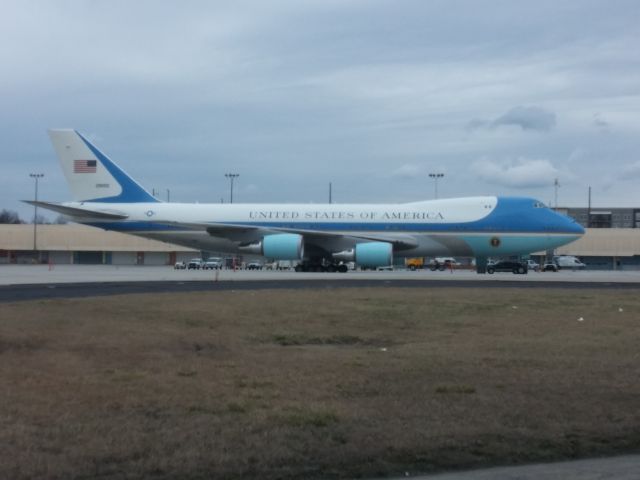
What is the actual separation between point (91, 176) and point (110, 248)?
143ft

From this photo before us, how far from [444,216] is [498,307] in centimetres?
2265

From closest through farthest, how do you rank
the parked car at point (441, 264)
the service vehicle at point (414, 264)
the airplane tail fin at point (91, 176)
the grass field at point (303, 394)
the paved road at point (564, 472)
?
1. the paved road at point (564, 472)
2. the grass field at point (303, 394)
3. the airplane tail fin at point (91, 176)
4. the parked car at point (441, 264)
5. the service vehicle at point (414, 264)

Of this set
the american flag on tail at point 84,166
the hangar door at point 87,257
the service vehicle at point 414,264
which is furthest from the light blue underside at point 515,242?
the hangar door at point 87,257

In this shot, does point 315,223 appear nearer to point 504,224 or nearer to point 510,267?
point 504,224

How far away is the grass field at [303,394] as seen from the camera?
715 cm

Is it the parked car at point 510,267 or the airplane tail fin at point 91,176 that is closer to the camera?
the airplane tail fin at point 91,176

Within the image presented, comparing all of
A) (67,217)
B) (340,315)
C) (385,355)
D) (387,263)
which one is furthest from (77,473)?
(67,217)

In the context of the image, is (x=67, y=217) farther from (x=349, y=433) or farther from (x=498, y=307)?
(x=349, y=433)

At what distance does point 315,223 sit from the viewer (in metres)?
45.4

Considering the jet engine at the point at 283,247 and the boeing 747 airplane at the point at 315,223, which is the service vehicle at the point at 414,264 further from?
the jet engine at the point at 283,247

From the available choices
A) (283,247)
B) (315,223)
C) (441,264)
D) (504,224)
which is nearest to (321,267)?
(315,223)

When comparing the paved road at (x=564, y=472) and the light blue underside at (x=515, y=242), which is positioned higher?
the light blue underside at (x=515, y=242)

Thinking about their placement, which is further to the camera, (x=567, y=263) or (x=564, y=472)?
(x=567, y=263)

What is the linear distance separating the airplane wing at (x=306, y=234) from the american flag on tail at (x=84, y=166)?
582cm
